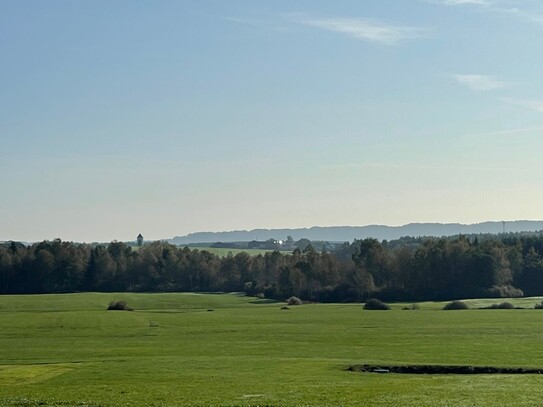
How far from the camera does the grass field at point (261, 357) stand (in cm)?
3675

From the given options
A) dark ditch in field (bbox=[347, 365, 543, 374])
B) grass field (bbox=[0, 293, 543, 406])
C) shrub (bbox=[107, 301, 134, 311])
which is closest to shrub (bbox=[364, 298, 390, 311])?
grass field (bbox=[0, 293, 543, 406])

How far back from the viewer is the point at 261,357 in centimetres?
5975

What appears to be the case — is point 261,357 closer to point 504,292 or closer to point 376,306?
point 376,306

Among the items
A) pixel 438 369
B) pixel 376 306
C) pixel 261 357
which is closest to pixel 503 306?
pixel 376 306

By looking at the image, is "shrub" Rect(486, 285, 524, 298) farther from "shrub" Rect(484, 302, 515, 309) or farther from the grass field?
the grass field

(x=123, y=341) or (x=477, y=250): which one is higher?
(x=477, y=250)

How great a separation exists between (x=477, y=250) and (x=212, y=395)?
142 meters

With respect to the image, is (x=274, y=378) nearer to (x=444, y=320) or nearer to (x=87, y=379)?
(x=87, y=379)

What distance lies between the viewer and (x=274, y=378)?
45.2m

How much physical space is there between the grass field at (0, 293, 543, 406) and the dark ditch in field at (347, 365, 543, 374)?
196 cm

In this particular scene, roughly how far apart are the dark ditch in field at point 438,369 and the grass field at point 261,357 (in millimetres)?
1959

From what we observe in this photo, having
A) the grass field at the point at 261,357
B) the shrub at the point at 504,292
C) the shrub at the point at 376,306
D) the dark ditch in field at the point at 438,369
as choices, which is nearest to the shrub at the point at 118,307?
the grass field at the point at 261,357

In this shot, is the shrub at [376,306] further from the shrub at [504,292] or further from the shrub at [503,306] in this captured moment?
the shrub at [504,292]

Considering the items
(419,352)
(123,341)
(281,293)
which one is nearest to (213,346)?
(123,341)
